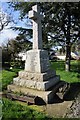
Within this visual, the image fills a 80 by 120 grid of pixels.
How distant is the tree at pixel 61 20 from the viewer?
1478cm

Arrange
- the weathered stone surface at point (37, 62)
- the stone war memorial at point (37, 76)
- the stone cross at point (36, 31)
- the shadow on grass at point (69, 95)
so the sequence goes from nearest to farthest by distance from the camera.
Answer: the shadow on grass at point (69, 95) → the stone war memorial at point (37, 76) → the weathered stone surface at point (37, 62) → the stone cross at point (36, 31)

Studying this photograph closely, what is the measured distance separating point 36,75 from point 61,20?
7789mm

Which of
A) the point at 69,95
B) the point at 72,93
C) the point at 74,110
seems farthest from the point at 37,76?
the point at 74,110

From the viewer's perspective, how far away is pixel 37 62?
954 cm

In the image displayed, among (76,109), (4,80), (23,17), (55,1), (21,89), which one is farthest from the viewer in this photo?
(23,17)

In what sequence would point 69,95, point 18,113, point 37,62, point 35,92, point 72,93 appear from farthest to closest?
point 37,62 < point 72,93 < point 69,95 < point 35,92 < point 18,113

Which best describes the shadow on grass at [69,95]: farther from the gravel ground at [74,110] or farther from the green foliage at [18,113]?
the green foliage at [18,113]


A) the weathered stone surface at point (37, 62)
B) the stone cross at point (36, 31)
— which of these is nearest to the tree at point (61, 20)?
the stone cross at point (36, 31)

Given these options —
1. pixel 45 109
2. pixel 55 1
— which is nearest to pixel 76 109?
pixel 45 109

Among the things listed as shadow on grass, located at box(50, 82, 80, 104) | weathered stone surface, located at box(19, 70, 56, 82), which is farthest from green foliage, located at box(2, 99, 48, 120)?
weathered stone surface, located at box(19, 70, 56, 82)

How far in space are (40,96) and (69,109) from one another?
1547 millimetres

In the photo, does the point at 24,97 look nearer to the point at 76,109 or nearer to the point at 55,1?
the point at 76,109

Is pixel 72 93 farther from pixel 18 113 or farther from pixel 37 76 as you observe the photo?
pixel 18 113

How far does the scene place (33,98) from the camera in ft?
25.9
